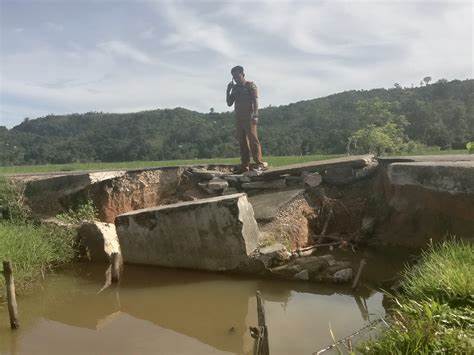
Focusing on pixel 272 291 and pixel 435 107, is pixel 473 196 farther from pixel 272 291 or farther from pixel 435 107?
pixel 435 107

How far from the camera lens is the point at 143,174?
8.35m

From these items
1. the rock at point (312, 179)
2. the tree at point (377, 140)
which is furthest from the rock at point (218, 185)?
the tree at point (377, 140)

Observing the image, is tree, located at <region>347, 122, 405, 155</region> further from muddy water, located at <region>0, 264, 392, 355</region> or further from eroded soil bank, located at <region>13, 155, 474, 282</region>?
muddy water, located at <region>0, 264, 392, 355</region>

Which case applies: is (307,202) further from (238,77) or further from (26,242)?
(26,242)

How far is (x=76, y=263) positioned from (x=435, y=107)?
92.8 feet

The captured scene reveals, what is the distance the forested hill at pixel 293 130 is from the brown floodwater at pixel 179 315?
15194mm

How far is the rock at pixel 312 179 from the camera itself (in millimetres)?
7254

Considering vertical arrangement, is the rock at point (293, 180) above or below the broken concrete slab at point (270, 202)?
above

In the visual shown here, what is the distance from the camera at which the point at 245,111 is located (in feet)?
26.5

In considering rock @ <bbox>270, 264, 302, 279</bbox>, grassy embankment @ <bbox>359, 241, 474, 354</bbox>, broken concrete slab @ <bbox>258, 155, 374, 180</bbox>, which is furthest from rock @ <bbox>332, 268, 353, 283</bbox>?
broken concrete slab @ <bbox>258, 155, 374, 180</bbox>

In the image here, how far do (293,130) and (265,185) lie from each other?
2536 cm

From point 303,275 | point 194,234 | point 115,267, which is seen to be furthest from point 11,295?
point 303,275

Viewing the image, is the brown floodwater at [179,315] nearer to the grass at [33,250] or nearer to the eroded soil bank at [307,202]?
the grass at [33,250]

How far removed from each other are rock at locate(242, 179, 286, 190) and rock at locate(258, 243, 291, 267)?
197 centimetres
